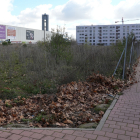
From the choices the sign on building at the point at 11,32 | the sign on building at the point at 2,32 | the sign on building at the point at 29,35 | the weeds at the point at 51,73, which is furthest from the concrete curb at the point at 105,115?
the sign on building at the point at 29,35

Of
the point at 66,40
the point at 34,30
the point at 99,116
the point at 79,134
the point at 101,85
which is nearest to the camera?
the point at 79,134

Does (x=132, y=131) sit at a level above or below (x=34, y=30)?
below

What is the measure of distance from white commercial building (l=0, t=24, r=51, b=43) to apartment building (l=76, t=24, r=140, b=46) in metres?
28.2

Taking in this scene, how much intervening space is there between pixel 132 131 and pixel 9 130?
2.35m

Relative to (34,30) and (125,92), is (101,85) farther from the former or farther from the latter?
(34,30)

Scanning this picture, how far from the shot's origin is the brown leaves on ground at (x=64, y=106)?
426 cm

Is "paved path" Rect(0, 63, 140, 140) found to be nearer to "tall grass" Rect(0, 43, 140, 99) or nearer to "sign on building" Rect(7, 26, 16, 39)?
"tall grass" Rect(0, 43, 140, 99)

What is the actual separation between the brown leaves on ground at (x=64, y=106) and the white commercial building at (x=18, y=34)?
5265 cm

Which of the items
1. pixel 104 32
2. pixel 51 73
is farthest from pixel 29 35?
pixel 51 73

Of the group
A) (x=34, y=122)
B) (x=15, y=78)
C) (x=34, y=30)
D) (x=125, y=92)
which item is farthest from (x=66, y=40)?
(x=34, y=30)

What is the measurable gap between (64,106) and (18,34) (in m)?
72.8

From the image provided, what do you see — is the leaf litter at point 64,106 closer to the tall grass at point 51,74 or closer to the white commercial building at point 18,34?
the tall grass at point 51,74

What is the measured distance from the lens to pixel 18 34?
73.6 meters

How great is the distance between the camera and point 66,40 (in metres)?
12.6
